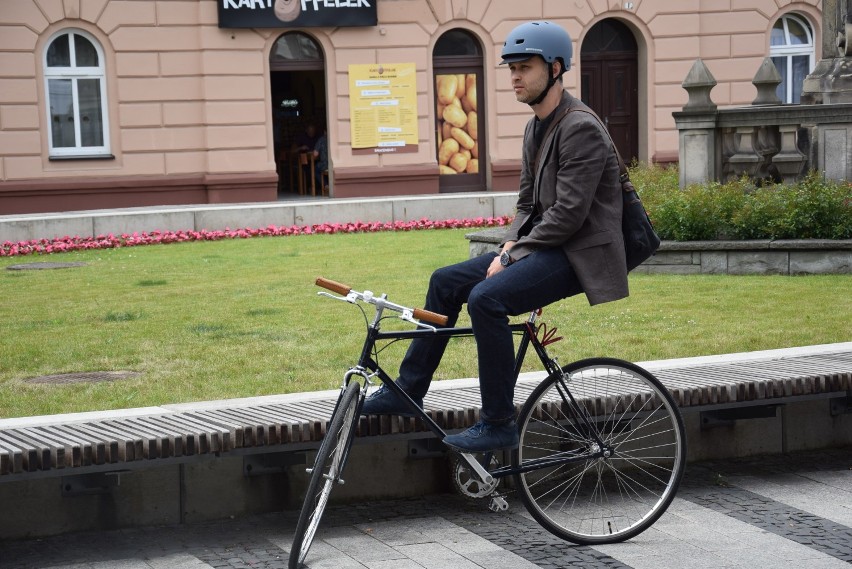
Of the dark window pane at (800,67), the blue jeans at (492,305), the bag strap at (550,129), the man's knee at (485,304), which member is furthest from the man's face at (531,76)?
the dark window pane at (800,67)

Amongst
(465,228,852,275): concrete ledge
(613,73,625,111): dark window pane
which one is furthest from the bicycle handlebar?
(613,73,625,111): dark window pane

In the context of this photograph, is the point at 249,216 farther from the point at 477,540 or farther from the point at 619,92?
the point at 477,540

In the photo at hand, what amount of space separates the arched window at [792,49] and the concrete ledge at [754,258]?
16611mm

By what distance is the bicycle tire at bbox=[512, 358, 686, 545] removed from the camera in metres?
5.48

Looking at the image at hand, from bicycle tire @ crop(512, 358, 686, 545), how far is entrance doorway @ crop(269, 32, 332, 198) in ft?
69.7

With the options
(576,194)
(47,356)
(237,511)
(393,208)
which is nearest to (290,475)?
(237,511)

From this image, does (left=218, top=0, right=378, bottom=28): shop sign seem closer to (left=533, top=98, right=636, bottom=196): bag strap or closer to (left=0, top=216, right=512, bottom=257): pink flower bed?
(left=0, top=216, right=512, bottom=257): pink flower bed

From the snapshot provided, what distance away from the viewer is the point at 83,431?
5.59m

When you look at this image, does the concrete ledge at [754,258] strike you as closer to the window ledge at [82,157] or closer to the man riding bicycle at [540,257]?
the man riding bicycle at [540,257]

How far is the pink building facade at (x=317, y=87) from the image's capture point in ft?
81.2

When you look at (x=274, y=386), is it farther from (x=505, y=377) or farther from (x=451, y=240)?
(x=451, y=240)

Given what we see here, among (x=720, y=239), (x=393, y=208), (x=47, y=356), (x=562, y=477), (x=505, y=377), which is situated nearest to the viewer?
(x=505, y=377)

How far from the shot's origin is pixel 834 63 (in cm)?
1579

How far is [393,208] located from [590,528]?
55.0 feet
